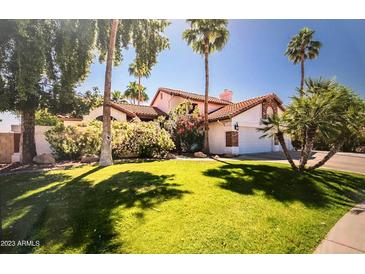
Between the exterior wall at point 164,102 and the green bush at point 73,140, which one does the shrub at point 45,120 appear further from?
the exterior wall at point 164,102

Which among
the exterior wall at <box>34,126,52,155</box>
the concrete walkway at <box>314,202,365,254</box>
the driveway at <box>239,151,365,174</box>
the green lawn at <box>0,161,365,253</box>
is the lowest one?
the concrete walkway at <box>314,202,365,254</box>

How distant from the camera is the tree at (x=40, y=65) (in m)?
6.84

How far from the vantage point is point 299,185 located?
6227 mm

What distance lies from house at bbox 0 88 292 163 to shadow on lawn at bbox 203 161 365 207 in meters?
2.85

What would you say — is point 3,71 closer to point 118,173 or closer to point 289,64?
point 118,173

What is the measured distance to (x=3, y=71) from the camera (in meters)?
7.31

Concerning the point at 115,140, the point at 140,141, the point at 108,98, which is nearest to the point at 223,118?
the point at 140,141

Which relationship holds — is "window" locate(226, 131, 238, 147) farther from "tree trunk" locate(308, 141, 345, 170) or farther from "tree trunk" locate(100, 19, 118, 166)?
"tree trunk" locate(100, 19, 118, 166)

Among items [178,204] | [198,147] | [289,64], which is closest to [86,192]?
[178,204]

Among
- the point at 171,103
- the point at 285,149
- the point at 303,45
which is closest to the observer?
the point at 303,45

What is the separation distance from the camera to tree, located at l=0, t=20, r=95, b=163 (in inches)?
269

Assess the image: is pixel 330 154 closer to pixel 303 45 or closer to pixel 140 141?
pixel 303 45

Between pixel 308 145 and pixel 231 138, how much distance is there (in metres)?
6.61

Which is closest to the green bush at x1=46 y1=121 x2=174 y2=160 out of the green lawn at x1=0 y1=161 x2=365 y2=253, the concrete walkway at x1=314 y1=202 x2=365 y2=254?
the green lawn at x1=0 y1=161 x2=365 y2=253
